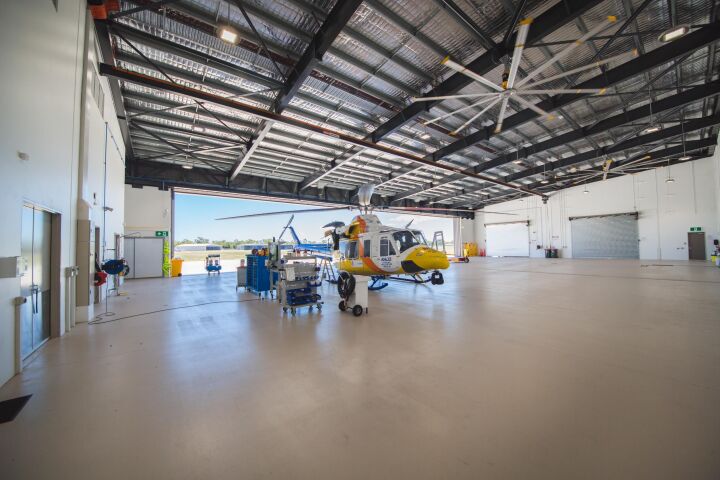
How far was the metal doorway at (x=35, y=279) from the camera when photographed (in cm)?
307

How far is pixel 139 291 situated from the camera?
8273mm

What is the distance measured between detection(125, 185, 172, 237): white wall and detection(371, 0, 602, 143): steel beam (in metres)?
11.6

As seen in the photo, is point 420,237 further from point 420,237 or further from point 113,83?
point 113,83

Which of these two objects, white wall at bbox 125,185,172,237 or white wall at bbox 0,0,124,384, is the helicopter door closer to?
white wall at bbox 0,0,124,384

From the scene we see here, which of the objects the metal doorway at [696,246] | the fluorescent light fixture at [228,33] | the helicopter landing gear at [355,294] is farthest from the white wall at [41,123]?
the metal doorway at [696,246]

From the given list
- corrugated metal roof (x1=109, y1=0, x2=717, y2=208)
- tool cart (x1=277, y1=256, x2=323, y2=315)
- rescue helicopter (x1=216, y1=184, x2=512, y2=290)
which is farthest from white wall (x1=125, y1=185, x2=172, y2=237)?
tool cart (x1=277, y1=256, x2=323, y2=315)

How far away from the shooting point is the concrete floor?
5.16ft

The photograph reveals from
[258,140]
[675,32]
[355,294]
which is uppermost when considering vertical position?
[258,140]

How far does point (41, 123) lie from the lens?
10.6 feet

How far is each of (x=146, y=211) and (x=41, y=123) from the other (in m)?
10.7

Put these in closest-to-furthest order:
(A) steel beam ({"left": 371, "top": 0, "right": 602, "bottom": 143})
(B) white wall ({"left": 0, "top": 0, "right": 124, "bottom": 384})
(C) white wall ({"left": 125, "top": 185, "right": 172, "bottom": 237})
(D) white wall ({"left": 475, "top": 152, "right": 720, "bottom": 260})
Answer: (B) white wall ({"left": 0, "top": 0, "right": 124, "bottom": 384}) → (A) steel beam ({"left": 371, "top": 0, "right": 602, "bottom": 143}) → (C) white wall ({"left": 125, "top": 185, "right": 172, "bottom": 237}) → (D) white wall ({"left": 475, "top": 152, "right": 720, "bottom": 260})

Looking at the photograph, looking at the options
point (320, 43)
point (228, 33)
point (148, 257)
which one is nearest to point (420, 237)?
point (320, 43)

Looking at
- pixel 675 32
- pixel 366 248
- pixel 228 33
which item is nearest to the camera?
pixel 675 32

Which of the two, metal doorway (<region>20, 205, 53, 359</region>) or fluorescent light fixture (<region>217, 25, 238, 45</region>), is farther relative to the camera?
fluorescent light fixture (<region>217, 25, 238, 45</region>)
